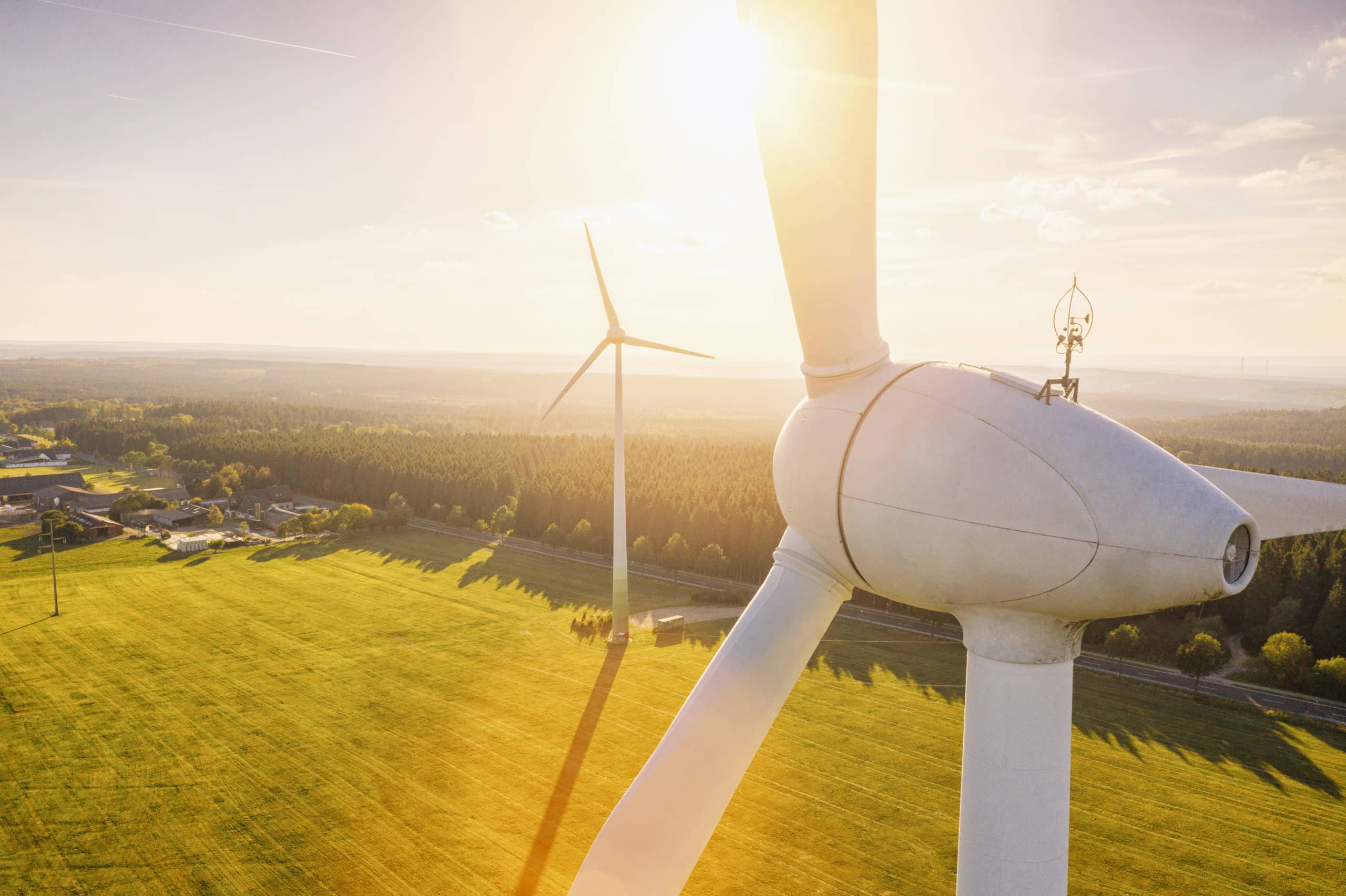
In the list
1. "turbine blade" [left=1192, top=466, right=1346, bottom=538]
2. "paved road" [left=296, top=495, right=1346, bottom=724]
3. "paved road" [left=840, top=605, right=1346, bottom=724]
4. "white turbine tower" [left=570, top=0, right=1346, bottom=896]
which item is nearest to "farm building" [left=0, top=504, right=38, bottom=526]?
"paved road" [left=296, top=495, right=1346, bottom=724]

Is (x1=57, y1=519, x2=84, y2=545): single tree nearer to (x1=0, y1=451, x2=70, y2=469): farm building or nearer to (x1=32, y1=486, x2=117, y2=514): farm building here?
(x1=32, y1=486, x2=117, y2=514): farm building

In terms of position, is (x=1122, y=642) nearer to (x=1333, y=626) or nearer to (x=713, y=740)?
(x=1333, y=626)

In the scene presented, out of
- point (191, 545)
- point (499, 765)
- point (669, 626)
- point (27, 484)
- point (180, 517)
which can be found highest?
point (27, 484)

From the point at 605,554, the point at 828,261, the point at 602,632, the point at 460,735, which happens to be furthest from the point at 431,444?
the point at 828,261

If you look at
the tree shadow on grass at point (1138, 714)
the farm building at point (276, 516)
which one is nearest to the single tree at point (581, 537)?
the tree shadow on grass at point (1138, 714)

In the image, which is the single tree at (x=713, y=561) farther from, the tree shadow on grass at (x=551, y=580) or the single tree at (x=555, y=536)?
the single tree at (x=555, y=536)

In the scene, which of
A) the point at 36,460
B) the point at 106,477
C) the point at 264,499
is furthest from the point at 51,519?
the point at 36,460
